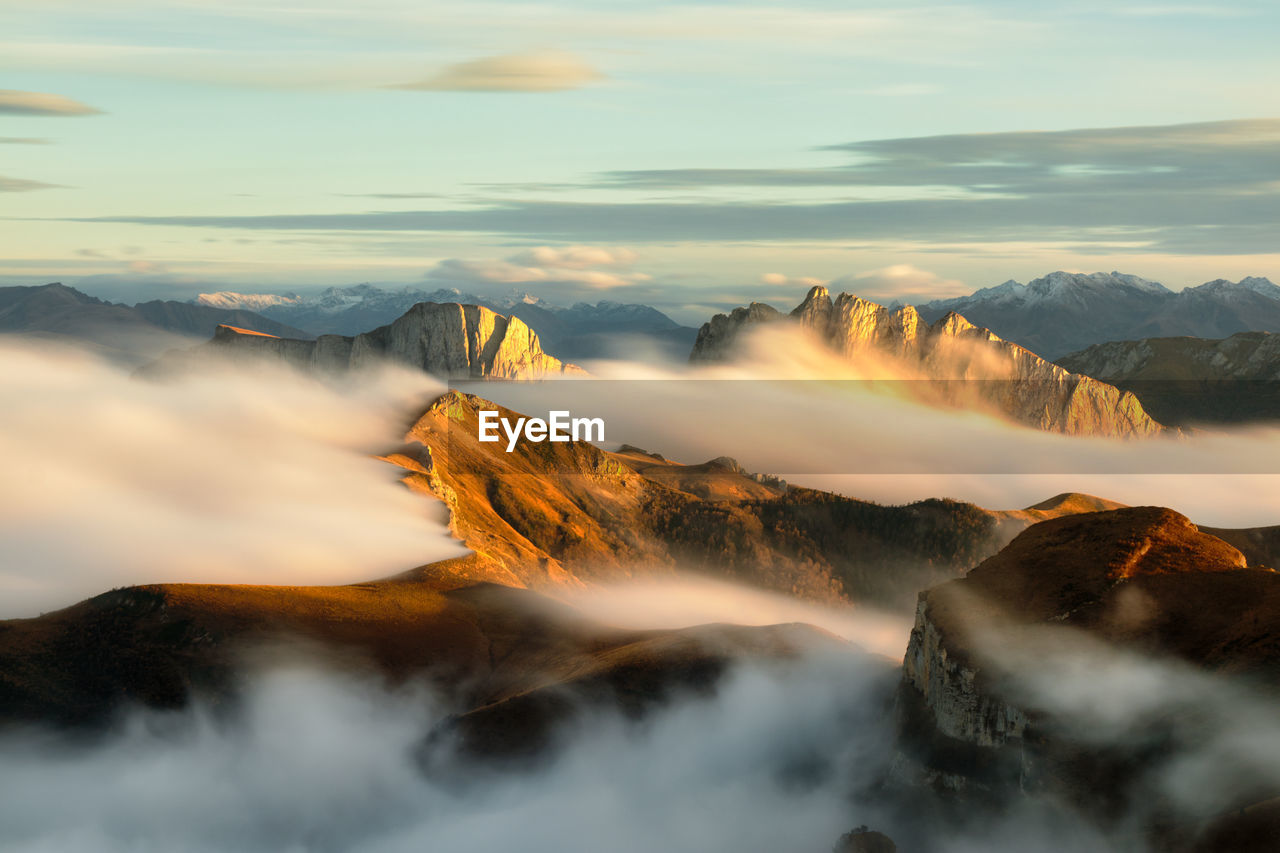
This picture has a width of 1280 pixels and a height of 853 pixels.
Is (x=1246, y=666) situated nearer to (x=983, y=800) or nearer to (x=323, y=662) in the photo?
(x=983, y=800)

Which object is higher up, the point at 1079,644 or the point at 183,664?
the point at 1079,644

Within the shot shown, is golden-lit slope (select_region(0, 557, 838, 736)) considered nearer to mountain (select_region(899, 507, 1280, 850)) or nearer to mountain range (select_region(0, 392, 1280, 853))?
mountain range (select_region(0, 392, 1280, 853))

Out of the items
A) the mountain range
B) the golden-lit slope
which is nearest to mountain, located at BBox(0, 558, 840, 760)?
the golden-lit slope

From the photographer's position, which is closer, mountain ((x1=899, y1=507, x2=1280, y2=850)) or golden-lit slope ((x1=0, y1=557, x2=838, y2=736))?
mountain ((x1=899, y1=507, x2=1280, y2=850))

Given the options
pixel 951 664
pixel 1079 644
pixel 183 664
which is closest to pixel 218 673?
pixel 183 664

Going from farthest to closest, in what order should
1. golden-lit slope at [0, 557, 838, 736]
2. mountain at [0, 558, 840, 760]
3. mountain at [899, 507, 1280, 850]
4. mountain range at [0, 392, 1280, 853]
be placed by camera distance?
golden-lit slope at [0, 557, 838, 736] → mountain at [0, 558, 840, 760] → mountain range at [0, 392, 1280, 853] → mountain at [899, 507, 1280, 850]

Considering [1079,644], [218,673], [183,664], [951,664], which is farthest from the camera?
[183,664]

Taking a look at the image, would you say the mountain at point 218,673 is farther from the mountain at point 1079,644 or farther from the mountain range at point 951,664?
the mountain at point 1079,644

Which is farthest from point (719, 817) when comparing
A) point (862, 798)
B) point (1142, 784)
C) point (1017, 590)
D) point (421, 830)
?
point (1142, 784)

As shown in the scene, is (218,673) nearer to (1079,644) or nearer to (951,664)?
(951,664)
